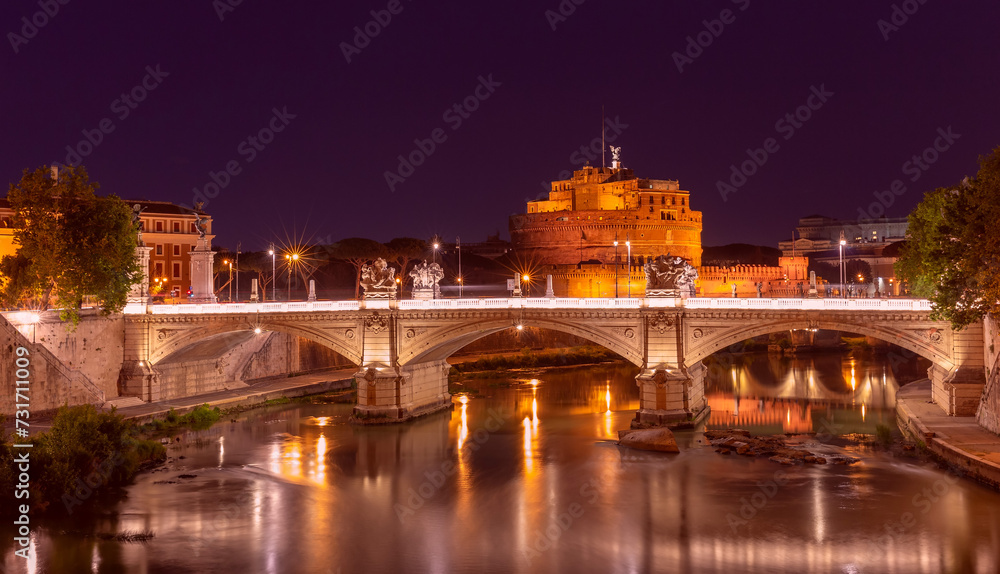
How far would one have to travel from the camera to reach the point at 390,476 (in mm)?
30656

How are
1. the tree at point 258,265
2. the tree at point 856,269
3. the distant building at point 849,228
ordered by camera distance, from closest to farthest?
the tree at point 258,265 < the tree at point 856,269 < the distant building at point 849,228

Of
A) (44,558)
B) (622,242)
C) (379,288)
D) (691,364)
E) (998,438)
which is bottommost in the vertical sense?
(44,558)

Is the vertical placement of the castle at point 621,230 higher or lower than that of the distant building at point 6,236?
higher

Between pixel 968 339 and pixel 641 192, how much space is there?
53759 millimetres

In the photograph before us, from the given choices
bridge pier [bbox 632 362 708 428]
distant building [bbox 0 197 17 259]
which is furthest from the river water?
distant building [bbox 0 197 17 259]

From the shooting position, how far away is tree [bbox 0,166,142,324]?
37469 millimetres

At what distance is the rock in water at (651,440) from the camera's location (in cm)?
3217

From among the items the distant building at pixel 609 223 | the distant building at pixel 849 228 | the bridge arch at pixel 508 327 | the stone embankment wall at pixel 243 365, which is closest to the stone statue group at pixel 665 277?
the bridge arch at pixel 508 327

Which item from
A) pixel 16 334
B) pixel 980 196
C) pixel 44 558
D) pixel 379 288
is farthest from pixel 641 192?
pixel 44 558

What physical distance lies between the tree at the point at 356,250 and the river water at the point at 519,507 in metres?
39.4

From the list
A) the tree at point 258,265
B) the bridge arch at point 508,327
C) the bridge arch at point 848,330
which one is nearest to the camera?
the bridge arch at point 848,330

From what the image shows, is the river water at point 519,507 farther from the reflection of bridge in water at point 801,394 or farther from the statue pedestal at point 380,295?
the statue pedestal at point 380,295

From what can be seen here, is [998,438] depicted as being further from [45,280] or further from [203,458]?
[45,280]

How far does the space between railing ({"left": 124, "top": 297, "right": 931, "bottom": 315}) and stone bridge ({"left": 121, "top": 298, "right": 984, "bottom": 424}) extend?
47 millimetres
